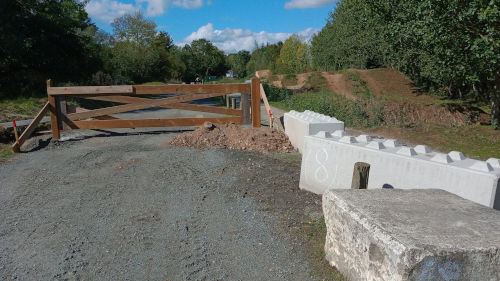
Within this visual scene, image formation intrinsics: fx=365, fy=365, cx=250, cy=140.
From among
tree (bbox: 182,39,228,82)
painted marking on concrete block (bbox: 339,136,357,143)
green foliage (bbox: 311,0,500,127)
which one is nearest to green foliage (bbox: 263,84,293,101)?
green foliage (bbox: 311,0,500,127)

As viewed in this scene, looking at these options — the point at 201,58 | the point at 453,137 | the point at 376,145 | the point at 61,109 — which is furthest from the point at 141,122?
the point at 201,58

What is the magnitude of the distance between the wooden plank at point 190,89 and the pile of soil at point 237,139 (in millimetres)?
1113

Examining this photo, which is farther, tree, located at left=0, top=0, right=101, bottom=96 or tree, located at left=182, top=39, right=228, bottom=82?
tree, located at left=182, top=39, right=228, bottom=82

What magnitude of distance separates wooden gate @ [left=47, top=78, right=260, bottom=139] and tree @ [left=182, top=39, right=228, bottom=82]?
68945 mm

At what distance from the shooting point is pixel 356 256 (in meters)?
3.21

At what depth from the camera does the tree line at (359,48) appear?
10.2 metres

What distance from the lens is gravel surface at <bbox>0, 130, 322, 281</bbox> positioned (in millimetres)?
3717

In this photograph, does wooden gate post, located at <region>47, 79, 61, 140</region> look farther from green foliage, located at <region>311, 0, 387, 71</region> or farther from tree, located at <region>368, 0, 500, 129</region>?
green foliage, located at <region>311, 0, 387, 71</region>

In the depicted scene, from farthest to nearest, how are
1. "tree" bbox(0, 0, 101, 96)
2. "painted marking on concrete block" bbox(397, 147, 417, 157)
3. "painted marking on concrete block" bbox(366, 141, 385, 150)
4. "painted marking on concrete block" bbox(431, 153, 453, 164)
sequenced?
1. "tree" bbox(0, 0, 101, 96)
2. "painted marking on concrete block" bbox(366, 141, 385, 150)
3. "painted marking on concrete block" bbox(397, 147, 417, 157)
4. "painted marking on concrete block" bbox(431, 153, 453, 164)

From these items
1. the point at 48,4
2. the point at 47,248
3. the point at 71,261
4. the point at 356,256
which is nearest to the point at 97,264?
the point at 71,261

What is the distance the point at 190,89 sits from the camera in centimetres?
1042

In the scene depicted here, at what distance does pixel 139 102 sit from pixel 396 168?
7853 mm

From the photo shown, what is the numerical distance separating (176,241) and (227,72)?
98380 millimetres

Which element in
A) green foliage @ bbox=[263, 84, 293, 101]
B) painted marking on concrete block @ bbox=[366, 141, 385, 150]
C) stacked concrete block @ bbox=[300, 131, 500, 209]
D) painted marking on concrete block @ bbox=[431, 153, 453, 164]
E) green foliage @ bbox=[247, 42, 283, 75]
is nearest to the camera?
stacked concrete block @ bbox=[300, 131, 500, 209]
